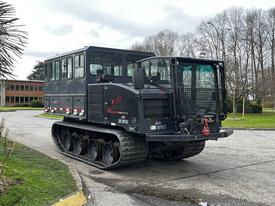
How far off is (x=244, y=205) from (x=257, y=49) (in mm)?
49758

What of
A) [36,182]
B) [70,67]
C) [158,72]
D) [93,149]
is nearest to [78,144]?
[93,149]

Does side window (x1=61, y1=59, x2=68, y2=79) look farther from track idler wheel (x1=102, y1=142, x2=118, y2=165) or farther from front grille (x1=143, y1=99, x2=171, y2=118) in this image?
front grille (x1=143, y1=99, x2=171, y2=118)

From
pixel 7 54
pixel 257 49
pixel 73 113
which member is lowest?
pixel 73 113

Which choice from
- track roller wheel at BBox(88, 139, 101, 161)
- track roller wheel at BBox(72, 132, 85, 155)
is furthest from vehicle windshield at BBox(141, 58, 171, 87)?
track roller wheel at BBox(72, 132, 85, 155)

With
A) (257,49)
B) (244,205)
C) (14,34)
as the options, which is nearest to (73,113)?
(244,205)

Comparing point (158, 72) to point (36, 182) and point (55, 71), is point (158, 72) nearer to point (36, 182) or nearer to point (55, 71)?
point (36, 182)

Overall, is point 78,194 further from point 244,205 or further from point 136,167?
point 136,167

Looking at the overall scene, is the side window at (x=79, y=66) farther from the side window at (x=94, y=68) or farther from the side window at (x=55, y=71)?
the side window at (x=55, y=71)

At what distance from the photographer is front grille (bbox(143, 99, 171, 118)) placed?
834 cm

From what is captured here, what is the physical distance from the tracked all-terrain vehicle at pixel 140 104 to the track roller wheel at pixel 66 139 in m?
0.83


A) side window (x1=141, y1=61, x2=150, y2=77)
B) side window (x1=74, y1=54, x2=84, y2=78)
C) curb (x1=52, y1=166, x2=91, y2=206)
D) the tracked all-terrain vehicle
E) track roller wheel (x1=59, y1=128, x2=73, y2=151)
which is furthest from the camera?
track roller wheel (x1=59, y1=128, x2=73, y2=151)

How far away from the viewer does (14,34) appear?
384 centimetres

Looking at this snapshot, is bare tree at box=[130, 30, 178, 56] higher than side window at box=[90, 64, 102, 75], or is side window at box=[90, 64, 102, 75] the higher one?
bare tree at box=[130, 30, 178, 56]

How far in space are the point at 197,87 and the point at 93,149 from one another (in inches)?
137
